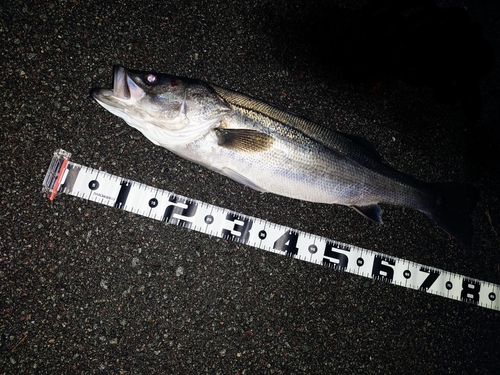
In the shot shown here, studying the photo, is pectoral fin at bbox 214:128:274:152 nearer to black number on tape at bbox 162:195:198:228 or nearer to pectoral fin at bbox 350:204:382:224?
black number on tape at bbox 162:195:198:228

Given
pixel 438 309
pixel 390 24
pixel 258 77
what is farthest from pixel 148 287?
pixel 390 24

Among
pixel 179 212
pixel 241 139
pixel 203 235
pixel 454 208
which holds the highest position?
pixel 454 208

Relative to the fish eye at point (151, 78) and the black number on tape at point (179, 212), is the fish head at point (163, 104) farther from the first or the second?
the black number on tape at point (179, 212)

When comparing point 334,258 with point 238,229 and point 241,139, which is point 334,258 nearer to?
point 238,229

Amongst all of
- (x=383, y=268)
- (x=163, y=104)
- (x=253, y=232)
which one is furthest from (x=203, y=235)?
(x=383, y=268)

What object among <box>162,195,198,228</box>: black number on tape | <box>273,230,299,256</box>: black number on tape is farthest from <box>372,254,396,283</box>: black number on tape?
<box>162,195,198,228</box>: black number on tape

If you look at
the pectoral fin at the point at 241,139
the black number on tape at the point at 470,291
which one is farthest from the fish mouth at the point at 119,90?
the black number on tape at the point at 470,291

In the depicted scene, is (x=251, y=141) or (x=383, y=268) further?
(x=383, y=268)

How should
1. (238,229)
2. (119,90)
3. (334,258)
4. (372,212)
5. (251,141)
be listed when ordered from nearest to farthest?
(119,90) < (251,141) < (372,212) < (238,229) < (334,258)
